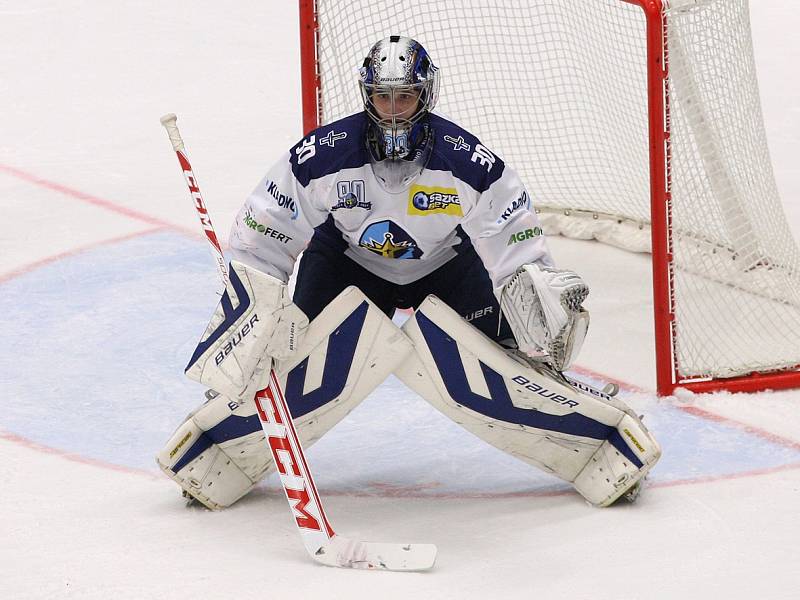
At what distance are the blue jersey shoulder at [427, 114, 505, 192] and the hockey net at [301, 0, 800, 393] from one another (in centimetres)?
76

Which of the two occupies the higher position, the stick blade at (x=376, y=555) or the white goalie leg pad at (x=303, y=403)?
the white goalie leg pad at (x=303, y=403)

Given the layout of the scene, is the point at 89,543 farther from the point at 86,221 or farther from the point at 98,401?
the point at 86,221

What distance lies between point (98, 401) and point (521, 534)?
53.8 inches

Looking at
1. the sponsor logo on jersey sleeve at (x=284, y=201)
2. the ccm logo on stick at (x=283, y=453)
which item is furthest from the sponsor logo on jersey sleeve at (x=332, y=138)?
the ccm logo on stick at (x=283, y=453)

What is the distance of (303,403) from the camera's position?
3324 mm

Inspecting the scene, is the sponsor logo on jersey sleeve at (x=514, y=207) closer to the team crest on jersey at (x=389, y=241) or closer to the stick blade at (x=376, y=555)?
the team crest on jersey at (x=389, y=241)

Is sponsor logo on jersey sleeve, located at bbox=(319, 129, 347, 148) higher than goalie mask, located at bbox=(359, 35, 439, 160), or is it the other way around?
goalie mask, located at bbox=(359, 35, 439, 160)

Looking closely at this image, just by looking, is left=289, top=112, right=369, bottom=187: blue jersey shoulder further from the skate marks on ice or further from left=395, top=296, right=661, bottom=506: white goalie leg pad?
the skate marks on ice

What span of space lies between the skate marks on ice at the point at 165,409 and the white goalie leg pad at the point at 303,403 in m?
0.20

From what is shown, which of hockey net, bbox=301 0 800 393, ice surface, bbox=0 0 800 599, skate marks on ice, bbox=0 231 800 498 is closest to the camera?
ice surface, bbox=0 0 800 599

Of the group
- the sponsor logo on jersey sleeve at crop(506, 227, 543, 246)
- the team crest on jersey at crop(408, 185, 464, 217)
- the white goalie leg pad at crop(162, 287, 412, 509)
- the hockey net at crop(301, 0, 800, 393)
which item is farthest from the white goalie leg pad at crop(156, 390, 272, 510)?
the hockey net at crop(301, 0, 800, 393)

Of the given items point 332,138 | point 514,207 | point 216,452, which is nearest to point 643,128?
point 514,207

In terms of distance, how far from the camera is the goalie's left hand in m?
3.16

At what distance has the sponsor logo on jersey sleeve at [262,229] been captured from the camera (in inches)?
131
